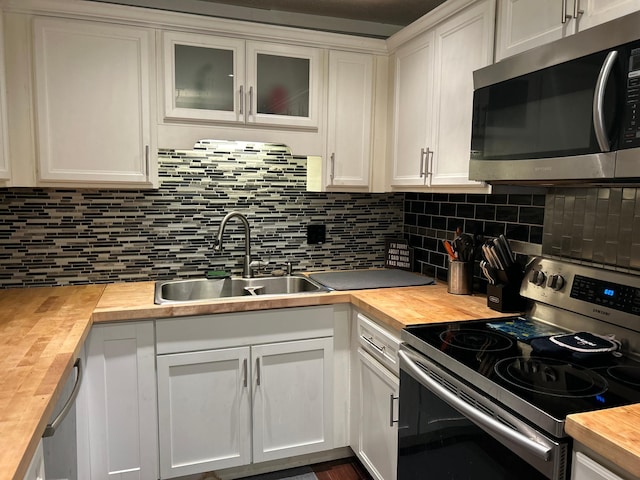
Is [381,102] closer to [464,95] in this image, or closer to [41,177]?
[464,95]

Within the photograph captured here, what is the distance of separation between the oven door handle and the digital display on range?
60 cm

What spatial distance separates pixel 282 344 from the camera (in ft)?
6.95

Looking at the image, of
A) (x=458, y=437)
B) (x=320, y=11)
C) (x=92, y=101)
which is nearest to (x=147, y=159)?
(x=92, y=101)

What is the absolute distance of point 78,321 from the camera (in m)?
1.74

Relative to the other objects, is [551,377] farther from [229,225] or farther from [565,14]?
[229,225]

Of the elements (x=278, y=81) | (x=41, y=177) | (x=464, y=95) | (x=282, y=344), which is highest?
(x=278, y=81)

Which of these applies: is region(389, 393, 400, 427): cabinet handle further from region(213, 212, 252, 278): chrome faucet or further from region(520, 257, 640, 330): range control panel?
region(213, 212, 252, 278): chrome faucet

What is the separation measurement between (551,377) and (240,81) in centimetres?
177

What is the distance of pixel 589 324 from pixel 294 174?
1626mm

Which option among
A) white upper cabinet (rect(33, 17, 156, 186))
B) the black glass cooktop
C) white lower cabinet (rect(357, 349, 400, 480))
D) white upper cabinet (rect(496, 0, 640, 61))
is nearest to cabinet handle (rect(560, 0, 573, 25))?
white upper cabinet (rect(496, 0, 640, 61))

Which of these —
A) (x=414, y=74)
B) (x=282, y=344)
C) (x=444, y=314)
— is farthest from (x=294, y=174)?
(x=444, y=314)

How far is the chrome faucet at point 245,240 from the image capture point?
2375 millimetres

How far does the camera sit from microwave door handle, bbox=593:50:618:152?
1.19 m

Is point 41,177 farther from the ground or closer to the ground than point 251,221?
farther from the ground
